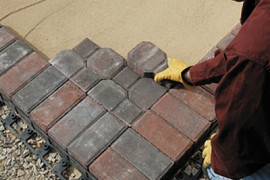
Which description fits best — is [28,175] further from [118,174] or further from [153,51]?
[153,51]

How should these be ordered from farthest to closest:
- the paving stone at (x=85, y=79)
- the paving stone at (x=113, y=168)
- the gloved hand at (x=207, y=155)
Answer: the paving stone at (x=85, y=79) < the gloved hand at (x=207, y=155) < the paving stone at (x=113, y=168)

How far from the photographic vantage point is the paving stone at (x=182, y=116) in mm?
2908

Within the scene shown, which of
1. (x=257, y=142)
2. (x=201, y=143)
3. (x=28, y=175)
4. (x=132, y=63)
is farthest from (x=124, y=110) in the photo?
(x=257, y=142)

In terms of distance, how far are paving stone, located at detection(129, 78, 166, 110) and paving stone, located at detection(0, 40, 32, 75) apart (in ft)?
3.61

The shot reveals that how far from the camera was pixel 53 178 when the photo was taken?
3125 mm

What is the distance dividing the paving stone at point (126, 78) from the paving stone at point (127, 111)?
0.18m

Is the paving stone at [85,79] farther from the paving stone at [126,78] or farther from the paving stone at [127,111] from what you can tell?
the paving stone at [127,111]

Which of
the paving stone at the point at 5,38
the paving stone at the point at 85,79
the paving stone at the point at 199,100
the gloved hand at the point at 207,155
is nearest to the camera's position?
the gloved hand at the point at 207,155

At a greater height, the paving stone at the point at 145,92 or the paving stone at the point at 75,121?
the paving stone at the point at 145,92

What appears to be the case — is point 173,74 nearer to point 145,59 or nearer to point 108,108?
point 145,59

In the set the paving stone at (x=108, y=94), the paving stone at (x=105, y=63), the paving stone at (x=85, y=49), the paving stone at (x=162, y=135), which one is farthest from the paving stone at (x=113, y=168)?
the paving stone at (x=85, y=49)

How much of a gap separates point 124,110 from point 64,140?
21.8 inches

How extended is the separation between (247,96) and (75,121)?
1.57 meters

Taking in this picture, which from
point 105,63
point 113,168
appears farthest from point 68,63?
point 113,168
